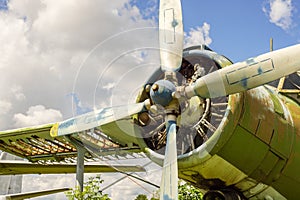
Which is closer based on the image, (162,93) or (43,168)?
(162,93)

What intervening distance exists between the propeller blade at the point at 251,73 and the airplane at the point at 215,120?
0.5 inches

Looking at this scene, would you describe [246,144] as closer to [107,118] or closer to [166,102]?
[166,102]

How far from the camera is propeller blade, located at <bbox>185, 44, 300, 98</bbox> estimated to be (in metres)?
5.91

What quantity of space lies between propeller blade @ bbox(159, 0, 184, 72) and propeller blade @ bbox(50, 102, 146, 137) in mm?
847

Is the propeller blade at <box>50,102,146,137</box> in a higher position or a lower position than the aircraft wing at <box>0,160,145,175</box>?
lower

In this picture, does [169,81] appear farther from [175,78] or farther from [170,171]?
[170,171]

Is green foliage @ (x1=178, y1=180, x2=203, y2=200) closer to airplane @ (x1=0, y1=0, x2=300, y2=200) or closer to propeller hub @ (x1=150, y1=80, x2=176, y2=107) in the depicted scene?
airplane @ (x1=0, y1=0, x2=300, y2=200)

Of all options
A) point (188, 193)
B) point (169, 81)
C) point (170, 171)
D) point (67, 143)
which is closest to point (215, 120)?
point (169, 81)

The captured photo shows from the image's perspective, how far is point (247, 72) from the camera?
6055mm

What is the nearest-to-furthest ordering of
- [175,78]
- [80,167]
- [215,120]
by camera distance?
[215,120] → [175,78] → [80,167]

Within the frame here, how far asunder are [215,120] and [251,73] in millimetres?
992

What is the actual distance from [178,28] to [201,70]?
906mm

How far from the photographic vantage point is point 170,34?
7207 millimetres

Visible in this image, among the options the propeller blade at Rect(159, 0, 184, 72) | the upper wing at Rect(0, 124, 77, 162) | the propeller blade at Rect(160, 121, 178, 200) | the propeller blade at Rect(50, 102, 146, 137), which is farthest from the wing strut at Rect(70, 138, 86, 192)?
the propeller blade at Rect(160, 121, 178, 200)
